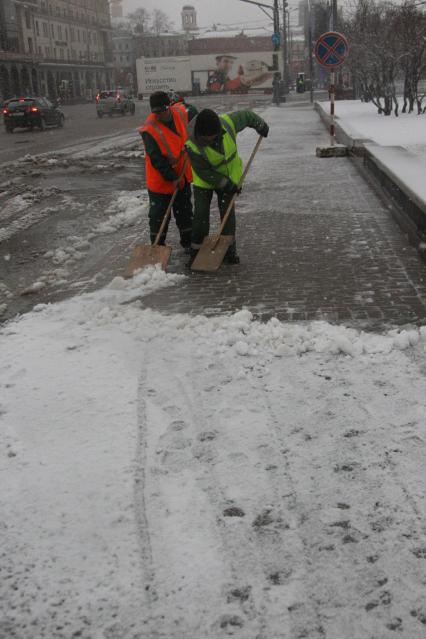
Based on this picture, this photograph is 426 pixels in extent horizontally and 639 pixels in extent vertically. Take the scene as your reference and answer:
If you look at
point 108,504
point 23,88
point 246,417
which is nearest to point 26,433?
point 108,504

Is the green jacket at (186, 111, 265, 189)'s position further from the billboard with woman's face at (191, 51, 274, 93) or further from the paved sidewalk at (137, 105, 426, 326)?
the billboard with woman's face at (191, 51, 274, 93)

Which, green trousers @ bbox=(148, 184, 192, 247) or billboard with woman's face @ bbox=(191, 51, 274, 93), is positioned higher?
billboard with woman's face @ bbox=(191, 51, 274, 93)

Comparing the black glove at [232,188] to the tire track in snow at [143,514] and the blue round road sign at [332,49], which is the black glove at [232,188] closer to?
the tire track in snow at [143,514]

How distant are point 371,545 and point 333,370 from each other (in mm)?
1484

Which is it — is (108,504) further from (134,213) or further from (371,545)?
(134,213)

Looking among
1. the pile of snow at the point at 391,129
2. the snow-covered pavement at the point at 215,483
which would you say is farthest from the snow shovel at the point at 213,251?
the pile of snow at the point at 391,129

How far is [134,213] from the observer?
8.55 metres

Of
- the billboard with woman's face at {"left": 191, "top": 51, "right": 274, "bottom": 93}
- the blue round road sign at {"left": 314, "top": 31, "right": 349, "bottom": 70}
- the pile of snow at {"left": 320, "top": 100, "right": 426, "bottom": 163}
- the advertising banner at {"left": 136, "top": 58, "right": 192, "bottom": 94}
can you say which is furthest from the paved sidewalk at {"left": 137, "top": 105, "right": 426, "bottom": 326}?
the billboard with woman's face at {"left": 191, "top": 51, "right": 274, "bottom": 93}

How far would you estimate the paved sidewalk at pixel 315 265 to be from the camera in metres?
4.79

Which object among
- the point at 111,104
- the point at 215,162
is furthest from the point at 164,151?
the point at 111,104

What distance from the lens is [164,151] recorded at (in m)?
5.88

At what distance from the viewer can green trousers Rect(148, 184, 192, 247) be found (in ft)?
20.6

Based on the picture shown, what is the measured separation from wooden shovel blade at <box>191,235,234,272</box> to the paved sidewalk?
9 centimetres

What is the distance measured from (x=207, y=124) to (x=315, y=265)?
5.05 ft
